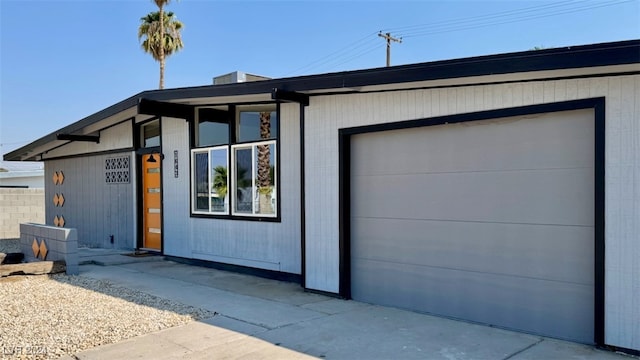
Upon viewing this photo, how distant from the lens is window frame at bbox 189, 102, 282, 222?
7.69m

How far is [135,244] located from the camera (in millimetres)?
10977

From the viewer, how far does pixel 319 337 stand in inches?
182

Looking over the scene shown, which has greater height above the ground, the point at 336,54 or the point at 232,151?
the point at 336,54

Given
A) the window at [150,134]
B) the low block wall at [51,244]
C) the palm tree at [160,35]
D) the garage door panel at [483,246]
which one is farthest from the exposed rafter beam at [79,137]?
the palm tree at [160,35]

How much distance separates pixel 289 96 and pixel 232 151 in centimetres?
223

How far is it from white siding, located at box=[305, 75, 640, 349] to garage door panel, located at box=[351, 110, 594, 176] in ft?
0.64

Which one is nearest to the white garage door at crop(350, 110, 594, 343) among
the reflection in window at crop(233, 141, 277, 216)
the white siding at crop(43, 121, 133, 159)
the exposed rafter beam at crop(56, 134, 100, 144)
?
the reflection in window at crop(233, 141, 277, 216)

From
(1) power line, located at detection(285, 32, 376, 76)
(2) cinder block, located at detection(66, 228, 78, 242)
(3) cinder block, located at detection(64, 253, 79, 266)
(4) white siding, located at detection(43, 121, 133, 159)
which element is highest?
(1) power line, located at detection(285, 32, 376, 76)

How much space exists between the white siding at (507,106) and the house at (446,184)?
15mm

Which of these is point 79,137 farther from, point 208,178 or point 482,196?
point 482,196

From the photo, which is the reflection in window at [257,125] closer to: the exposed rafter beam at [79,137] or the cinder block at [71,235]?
the cinder block at [71,235]

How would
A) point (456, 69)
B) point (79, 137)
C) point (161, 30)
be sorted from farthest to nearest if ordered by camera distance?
point (161, 30) → point (79, 137) → point (456, 69)

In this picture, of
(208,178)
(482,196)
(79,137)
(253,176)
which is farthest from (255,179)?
(79,137)

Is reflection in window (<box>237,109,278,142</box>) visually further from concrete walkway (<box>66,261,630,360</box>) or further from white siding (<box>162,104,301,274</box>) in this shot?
concrete walkway (<box>66,261,630,360</box>)
